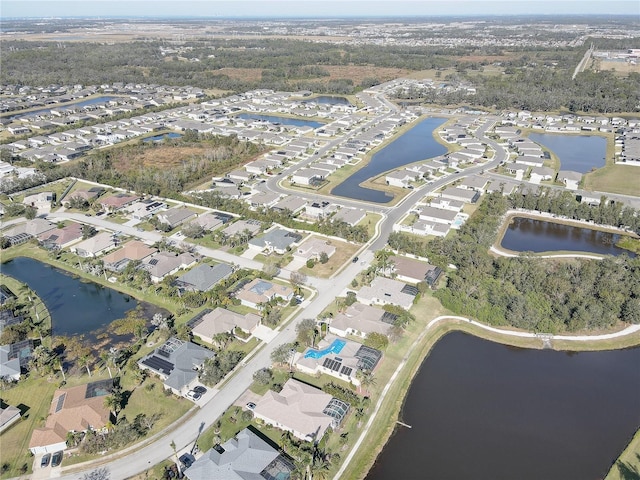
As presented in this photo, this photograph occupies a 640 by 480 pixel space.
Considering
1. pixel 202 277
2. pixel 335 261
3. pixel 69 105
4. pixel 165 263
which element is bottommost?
pixel 335 261


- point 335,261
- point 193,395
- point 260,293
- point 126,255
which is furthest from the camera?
point 126,255

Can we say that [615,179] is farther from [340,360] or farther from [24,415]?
[24,415]

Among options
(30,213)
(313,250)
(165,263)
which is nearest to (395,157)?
(313,250)

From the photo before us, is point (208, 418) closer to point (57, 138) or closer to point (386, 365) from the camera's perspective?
point (386, 365)

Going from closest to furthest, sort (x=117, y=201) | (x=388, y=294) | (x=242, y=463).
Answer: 1. (x=242, y=463)
2. (x=388, y=294)
3. (x=117, y=201)

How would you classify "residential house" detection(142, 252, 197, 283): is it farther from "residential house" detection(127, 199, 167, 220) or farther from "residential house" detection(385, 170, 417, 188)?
"residential house" detection(385, 170, 417, 188)

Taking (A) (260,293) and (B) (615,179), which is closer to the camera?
(A) (260,293)

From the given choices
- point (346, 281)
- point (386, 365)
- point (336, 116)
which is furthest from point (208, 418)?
point (336, 116)
